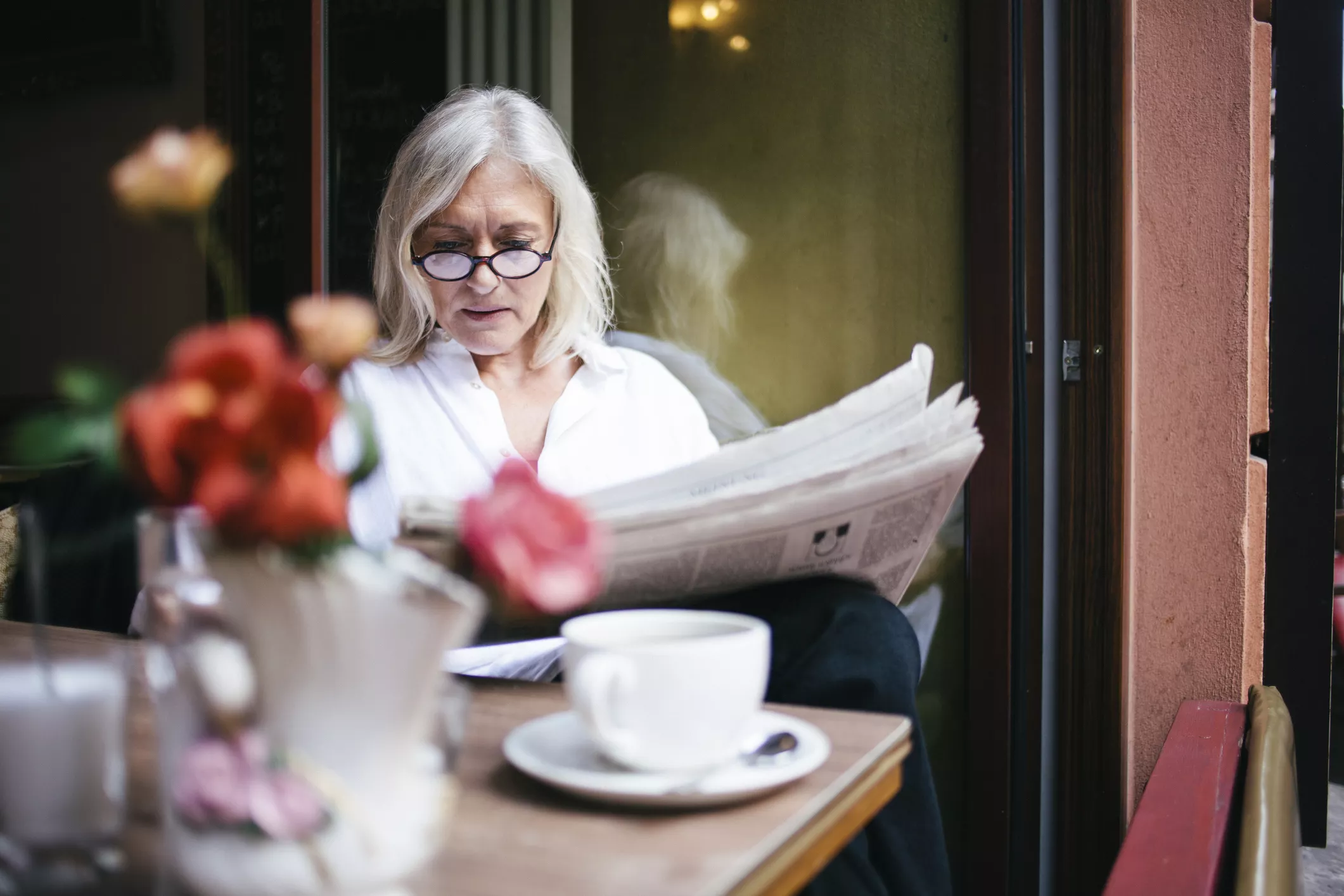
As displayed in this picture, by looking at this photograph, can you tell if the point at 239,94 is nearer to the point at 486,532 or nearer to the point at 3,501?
the point at 3,501

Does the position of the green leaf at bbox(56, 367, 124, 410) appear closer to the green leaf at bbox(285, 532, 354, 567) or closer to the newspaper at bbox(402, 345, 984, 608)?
the green leaf at bbox(285, 532, 354, 567)

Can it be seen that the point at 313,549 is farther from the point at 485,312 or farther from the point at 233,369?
the point at 485,312

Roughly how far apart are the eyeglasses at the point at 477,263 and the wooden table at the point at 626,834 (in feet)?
2.73

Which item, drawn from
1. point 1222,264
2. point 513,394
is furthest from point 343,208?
point 1222,264

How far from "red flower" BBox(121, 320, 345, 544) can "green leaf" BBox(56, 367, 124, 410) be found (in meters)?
0.02

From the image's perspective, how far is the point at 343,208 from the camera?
1.91m

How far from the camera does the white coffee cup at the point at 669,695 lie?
42 cm

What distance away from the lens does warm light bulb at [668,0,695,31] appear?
64.5 inches

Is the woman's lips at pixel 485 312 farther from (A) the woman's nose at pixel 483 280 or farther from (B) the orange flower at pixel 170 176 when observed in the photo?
(B) the orange flower at pixel 170 176

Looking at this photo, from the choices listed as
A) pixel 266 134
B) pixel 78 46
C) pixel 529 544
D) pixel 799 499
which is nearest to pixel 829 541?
pixel 799 499

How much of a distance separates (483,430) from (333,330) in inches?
41.0

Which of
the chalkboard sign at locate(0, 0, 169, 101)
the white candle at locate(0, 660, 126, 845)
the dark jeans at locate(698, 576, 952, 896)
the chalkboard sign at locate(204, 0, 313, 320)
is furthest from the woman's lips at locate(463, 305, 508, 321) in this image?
the chalkboard sign at locate(0, 0, 169, 101)

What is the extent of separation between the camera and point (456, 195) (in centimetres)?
131

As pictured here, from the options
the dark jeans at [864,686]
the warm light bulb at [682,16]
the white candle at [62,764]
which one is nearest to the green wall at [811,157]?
the warm light bulb at [682,16]
